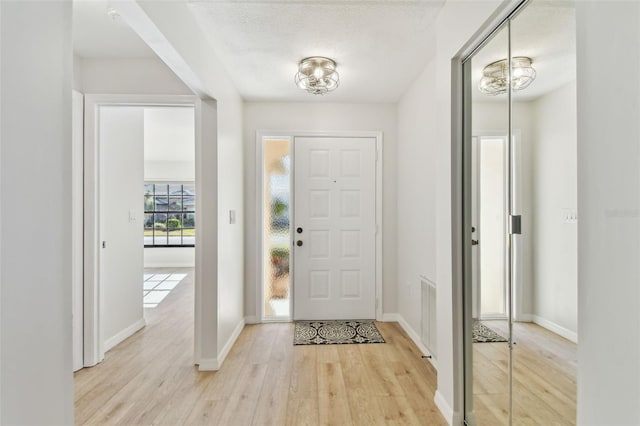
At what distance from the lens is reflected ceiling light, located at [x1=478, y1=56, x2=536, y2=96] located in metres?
1.34

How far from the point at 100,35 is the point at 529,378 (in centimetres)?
342

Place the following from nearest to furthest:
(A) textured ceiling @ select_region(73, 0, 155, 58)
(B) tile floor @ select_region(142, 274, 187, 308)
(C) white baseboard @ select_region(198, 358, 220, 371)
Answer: (A) textured ceiling @ select_region(73, 0, 155, 58) < (C) white baseboard @ select_region(198, 358, 220, 371) < (B) tile floor @ select_region(142, 274, 187, 308)

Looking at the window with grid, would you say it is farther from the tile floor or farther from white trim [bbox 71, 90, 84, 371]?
white trim [bbox 71, 90, 84, 371]

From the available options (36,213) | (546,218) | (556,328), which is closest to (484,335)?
(556,328)

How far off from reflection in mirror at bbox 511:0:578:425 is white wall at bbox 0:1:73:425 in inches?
65.9

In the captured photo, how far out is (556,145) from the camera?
1.19 meters

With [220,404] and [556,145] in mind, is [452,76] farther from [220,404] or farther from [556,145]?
[220,404]

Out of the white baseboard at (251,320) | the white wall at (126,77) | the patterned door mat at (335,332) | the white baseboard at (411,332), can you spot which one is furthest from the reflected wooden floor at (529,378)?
the white wall at (126,77)

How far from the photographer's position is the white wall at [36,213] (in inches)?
30.1

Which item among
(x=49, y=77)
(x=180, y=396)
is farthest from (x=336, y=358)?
(x=49, y=77)

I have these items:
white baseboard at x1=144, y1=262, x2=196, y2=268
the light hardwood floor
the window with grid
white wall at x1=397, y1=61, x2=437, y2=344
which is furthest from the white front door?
the window with grid

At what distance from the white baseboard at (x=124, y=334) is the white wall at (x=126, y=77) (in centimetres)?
224

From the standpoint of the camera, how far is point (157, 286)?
543cm

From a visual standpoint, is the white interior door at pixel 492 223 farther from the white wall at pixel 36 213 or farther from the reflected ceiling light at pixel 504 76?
the white wall at pixel 36 213
